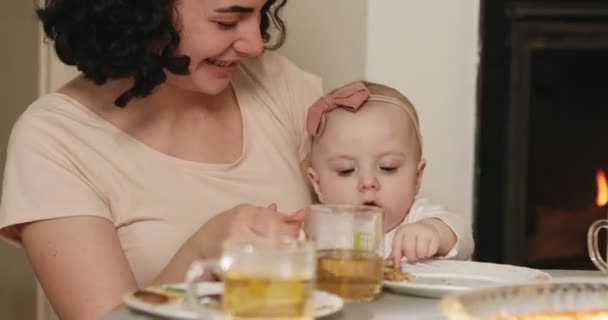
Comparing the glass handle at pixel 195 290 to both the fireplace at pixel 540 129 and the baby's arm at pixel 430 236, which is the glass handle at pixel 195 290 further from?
the fireplace at pixel 540 129

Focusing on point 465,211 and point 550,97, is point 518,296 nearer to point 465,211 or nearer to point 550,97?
point 465,211

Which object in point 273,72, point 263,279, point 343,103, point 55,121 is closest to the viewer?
point 263,279

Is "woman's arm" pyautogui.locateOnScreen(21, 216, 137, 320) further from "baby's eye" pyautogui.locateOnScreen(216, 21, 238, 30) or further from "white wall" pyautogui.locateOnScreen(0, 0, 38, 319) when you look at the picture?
"white wall" pyautogui.locateOnScreen(0, 0, 38, 319)

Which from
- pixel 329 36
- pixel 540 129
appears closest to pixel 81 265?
pixel 329 36

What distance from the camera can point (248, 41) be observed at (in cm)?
150

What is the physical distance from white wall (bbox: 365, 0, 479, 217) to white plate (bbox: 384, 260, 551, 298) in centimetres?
73

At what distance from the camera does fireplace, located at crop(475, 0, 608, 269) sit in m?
2.12

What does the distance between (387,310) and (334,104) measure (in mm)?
531

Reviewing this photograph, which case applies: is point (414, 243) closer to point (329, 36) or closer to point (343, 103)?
point (343, 103)

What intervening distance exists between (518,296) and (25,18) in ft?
5.27

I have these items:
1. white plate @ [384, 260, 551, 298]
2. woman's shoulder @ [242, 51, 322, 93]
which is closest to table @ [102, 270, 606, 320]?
white plate @ [384, 260, 551, 298]

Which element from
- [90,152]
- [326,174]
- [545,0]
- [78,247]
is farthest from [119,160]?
[545,0]

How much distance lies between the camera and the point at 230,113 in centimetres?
166

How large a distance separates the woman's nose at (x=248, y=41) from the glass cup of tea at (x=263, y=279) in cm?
64
